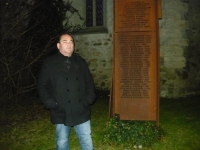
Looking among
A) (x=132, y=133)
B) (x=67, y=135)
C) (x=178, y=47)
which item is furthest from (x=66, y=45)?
(x=178, y=47)

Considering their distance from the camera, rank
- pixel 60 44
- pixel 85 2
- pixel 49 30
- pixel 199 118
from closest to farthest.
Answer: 1. pixel 60 44
2. pixel 199 118
3. pixel 49 30
4. pixel 85 2

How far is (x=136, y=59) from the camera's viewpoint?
4.39m

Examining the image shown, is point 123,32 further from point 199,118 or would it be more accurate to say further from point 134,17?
point 199,118

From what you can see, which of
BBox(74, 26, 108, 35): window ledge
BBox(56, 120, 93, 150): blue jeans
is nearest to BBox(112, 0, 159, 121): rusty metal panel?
BBox(56, 120, 93, 150): blue jeans

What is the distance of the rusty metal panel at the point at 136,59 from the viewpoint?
14.2 feet

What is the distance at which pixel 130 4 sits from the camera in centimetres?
436

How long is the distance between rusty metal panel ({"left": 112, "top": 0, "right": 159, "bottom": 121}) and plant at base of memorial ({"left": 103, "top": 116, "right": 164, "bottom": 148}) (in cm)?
16

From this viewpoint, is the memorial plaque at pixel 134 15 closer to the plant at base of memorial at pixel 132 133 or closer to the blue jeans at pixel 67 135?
the plant at base of memorial at pixel 132 133

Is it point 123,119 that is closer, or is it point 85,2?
point 123,119

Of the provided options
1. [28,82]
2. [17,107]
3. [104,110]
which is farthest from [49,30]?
[104,110]

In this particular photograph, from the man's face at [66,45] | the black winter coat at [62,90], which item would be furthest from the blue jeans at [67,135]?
the man's face at [66,45]

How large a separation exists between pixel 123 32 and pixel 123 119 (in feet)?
5.53

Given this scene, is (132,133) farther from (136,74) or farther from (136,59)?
(136,59)

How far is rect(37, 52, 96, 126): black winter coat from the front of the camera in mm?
2957
